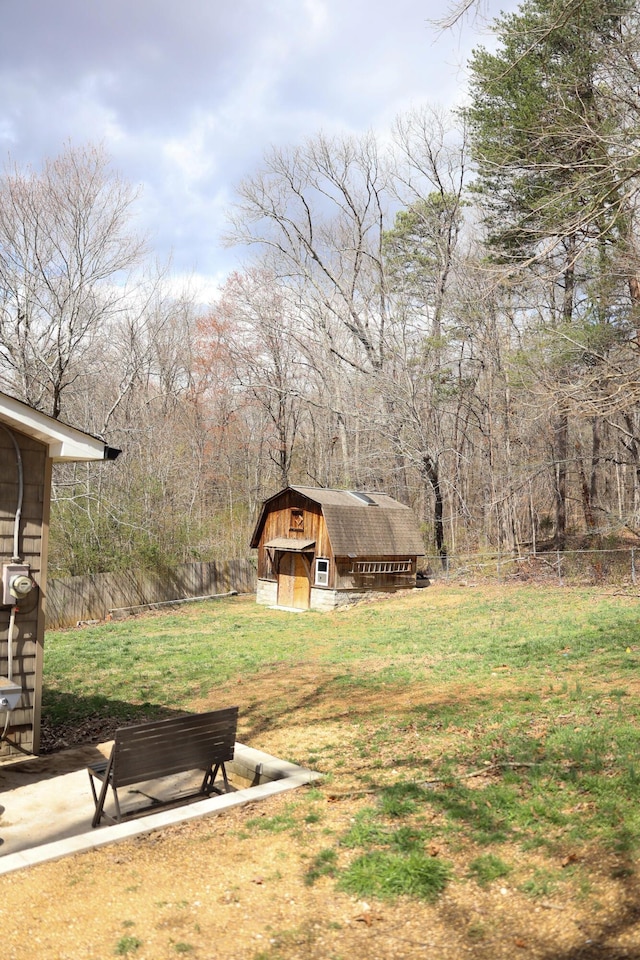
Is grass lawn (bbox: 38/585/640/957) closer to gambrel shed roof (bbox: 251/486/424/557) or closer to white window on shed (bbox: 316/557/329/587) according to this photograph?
white window on shed (bbox: 316/557/329/587)

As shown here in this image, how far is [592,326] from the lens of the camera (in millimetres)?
19906

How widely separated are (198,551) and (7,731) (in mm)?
22221

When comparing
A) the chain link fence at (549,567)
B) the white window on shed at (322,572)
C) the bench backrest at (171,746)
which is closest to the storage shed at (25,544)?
the bench backrest at (171,746)

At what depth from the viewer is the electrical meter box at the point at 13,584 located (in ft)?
24.5

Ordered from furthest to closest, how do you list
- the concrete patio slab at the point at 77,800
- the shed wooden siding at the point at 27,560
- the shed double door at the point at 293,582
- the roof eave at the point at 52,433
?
1. the shed double door at the point at 293,582
2. the shed wooden siding at the point at 27,560
3. the roof eave at the point at 52,433
4. the concrete patio slab at the point at 77,800

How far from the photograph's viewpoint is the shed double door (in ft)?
86.3

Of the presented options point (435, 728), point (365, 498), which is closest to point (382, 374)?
point (365, 498)

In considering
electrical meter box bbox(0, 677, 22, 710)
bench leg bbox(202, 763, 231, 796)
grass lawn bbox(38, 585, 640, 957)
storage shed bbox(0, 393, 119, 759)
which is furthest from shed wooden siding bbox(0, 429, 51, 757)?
bench leg bbox(202, 763, 231, 796)

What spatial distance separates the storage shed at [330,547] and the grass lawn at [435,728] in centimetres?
744

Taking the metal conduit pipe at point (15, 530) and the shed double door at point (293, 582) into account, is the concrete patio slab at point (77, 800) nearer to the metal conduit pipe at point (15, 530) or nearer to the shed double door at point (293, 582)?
the metal conduit pipe at point (15, 530)

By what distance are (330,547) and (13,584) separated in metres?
18.3

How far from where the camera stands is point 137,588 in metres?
26.0

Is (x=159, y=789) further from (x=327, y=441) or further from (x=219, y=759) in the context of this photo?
(x=327, y=441)

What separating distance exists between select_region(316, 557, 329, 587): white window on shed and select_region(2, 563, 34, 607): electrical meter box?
18.3 m
